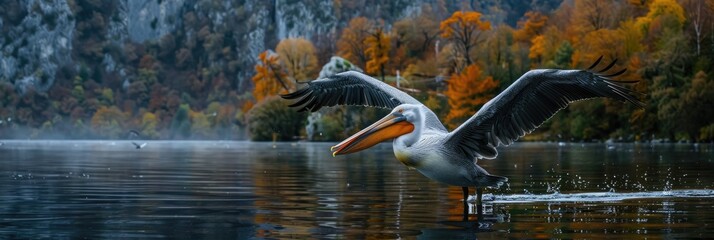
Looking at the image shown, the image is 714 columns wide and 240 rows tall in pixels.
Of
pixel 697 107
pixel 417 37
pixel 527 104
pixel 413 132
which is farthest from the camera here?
pixel 417 37

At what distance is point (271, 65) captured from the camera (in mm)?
133625

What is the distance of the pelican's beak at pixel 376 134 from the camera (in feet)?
58.4

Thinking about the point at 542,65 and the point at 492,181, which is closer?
the point at 492,181

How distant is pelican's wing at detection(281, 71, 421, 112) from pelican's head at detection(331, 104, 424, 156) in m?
3.39

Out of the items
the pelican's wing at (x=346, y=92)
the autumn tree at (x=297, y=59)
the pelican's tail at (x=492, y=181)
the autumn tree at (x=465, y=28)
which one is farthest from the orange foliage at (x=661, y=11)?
the pelican's tail at (x=492, y=181)

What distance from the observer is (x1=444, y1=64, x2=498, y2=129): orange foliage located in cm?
10531

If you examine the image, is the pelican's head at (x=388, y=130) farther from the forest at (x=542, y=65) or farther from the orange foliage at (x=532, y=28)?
the orange foliage at (x=532, y=28)

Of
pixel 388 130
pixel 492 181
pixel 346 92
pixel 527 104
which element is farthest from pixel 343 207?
pixel 346 92

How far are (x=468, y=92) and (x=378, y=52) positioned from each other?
21195mm

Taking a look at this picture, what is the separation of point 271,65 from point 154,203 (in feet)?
371

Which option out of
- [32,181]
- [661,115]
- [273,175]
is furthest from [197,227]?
[661,115]

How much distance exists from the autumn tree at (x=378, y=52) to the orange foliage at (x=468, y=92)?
53.1 feet

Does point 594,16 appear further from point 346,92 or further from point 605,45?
point 346,92

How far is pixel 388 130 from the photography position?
18.4 metres
